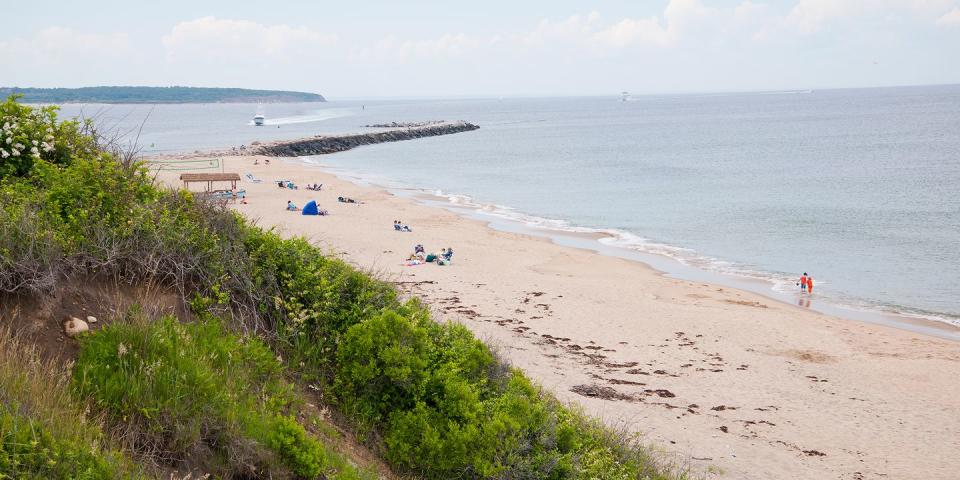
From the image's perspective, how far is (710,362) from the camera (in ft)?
46.0

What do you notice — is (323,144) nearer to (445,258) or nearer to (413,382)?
(445,258)

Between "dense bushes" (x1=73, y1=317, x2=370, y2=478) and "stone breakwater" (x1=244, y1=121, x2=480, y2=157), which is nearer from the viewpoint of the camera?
"dense bushes" (x1=73, y1=317, x2=370, y2=478)

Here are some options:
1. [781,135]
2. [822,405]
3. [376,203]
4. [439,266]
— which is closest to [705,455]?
[822,405]

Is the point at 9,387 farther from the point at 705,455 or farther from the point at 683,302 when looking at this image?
the point at 683,302

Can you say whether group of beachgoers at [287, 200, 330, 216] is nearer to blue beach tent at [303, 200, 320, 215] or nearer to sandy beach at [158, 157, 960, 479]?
blue beach tent at [303, 200, 320, 215]

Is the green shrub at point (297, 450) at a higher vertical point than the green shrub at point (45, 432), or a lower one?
lower

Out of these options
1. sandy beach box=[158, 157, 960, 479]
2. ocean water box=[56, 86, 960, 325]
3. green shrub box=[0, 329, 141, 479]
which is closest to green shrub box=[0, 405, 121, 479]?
green shrub box=[0, 329, 141, 479]

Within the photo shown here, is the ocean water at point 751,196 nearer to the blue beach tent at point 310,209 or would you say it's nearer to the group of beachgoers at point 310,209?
the group of beachgoers at point 310,209

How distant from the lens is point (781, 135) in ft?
293

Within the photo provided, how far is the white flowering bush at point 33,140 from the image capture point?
22.1 feet

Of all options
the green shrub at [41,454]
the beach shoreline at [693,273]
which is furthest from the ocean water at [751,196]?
the green shrub at [41,454]

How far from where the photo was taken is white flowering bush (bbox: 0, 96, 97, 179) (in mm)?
6730

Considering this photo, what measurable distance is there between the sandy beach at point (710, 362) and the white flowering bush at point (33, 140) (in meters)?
2.52

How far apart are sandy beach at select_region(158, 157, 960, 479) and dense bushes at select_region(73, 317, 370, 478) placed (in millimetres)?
3482
